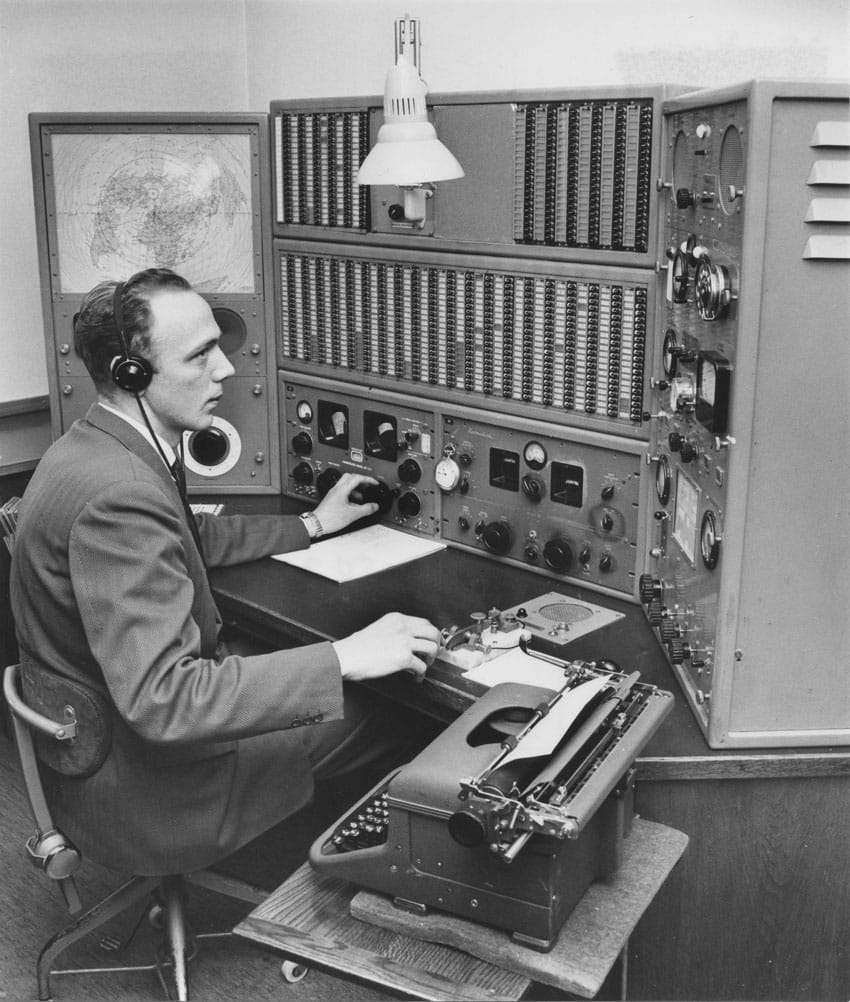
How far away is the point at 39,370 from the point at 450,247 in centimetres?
153

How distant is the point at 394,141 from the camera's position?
227 centimetres

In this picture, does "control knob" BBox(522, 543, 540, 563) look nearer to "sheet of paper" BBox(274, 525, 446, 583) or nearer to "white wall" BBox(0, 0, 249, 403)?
"sheet of paper" BBox(274, 525, 446, 583)

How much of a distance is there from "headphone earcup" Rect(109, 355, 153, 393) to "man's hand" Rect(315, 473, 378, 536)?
862 mm

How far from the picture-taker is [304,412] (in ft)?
10.5

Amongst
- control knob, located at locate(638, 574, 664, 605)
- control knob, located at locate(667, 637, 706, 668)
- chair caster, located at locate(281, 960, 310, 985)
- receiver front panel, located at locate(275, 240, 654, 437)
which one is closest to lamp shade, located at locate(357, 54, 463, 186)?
receiver front panel, located at locate(275, 240, 654, 437)

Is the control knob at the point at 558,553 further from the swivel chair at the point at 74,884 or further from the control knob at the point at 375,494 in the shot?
the swivel chair at the point at 74,884

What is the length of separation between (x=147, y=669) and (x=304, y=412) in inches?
58.1

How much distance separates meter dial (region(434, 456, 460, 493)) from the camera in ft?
9.14

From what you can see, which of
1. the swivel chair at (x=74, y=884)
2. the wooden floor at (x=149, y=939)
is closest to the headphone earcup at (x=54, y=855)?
the swivel chair at (x=74, y=884)

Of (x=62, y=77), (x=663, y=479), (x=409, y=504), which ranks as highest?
(x=62, y=77)

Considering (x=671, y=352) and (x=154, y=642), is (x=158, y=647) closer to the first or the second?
(x=154, y=642)

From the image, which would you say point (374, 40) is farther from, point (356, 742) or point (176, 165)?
point (356, 742)

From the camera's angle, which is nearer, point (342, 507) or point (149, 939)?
point (149, 939)

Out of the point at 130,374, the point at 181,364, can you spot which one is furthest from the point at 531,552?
the point at 130,374
